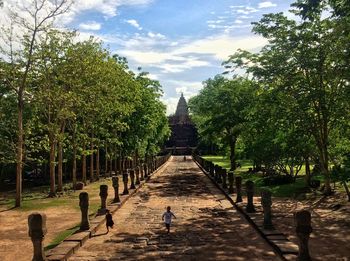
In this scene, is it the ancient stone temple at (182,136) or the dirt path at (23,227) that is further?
the ancient stone temple at (182,136)

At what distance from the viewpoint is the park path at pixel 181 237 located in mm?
11352

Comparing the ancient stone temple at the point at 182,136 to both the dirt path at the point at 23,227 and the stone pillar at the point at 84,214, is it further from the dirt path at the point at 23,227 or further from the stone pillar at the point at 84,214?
the stone pillar at the point at 84,214

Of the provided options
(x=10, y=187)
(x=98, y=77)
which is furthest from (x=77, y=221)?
(x=10, y=187)

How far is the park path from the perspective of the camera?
37.2ft

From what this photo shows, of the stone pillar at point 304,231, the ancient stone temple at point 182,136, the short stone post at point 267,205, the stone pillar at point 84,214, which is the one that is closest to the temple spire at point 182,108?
the ancient stone temple at point 182,136

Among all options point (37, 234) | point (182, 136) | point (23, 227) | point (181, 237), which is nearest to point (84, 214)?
point (23, 227)

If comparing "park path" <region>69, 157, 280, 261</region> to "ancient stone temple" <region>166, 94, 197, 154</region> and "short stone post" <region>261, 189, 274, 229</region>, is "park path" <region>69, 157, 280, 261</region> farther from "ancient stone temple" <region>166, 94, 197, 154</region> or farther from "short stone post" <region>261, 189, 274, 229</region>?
"ancient stone temple" <region>166, 94, 197, 154</region>

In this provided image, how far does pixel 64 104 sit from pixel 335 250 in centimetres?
1779

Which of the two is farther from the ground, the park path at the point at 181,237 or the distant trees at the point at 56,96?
the distant trees at the point at 56,96

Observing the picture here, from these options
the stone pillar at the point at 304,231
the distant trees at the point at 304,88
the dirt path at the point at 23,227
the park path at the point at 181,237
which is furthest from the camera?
the distant trees at the point at 304,88

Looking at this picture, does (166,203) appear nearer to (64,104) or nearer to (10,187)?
(64,104)

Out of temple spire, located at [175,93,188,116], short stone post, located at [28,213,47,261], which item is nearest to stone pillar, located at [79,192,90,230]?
short stone post, located at [28,213,47,261]

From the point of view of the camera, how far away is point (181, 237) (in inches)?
527

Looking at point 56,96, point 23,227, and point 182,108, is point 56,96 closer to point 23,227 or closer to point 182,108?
point 23,227
